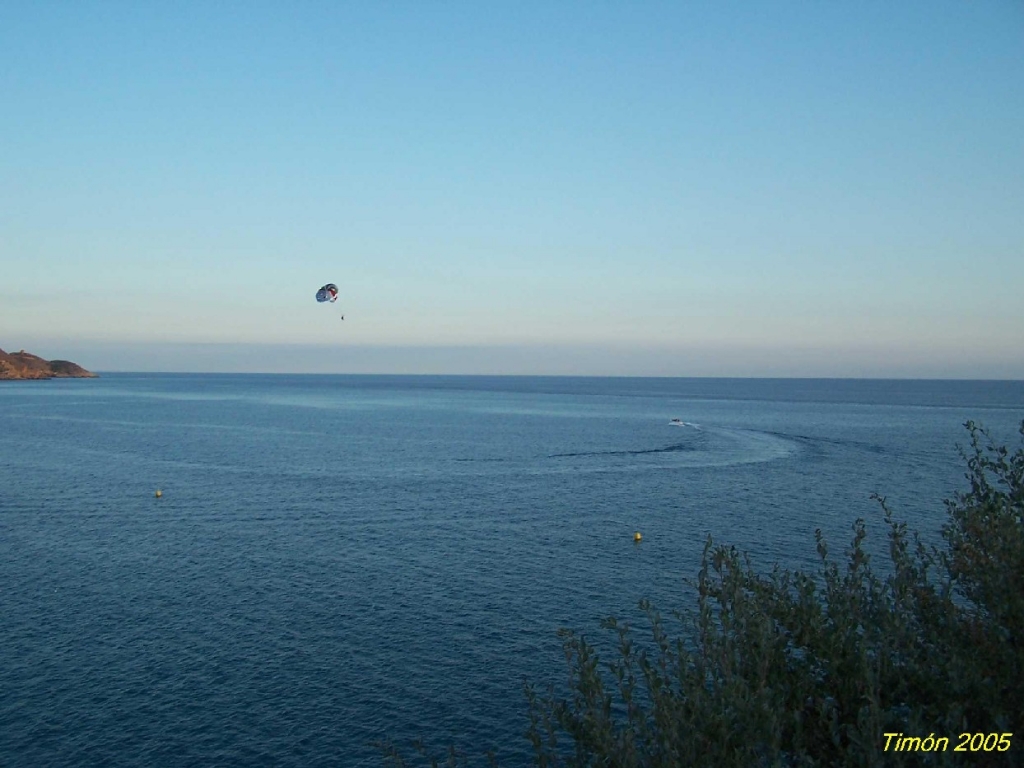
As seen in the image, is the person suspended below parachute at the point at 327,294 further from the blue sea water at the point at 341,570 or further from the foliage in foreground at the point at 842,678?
the foliage in foreground at the point at 842,678

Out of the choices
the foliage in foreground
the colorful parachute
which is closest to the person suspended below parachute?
the colorful parachute

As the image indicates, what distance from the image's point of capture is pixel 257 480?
286ft

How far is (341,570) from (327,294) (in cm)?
3641

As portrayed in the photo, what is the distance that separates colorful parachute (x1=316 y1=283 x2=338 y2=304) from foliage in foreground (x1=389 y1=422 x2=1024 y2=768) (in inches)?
2643

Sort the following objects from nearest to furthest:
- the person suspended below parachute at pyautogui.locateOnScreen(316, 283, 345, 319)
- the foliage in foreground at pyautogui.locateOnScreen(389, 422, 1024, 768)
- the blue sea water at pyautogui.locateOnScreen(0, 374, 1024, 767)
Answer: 1. the foliage in foreground at pyautogui.locateOnScreen(389, 422, 1024, 768)
2. the blue sea water at pyautogui.locateOnScreen(0, 374, 1024, 767)
3. the person suspended below parachute at pyautogui.locateOnScreen(316, 283, 345, 319)

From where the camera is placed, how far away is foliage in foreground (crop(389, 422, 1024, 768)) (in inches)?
524

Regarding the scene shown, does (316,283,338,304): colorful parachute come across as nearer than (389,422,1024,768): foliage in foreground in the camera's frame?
No

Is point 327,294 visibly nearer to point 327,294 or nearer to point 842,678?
point 327,294

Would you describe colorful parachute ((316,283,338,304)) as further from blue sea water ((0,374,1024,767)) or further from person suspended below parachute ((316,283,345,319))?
blue sea water ((0,374,1024,767))

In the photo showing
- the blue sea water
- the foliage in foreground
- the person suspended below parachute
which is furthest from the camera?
the person suspended below parachute

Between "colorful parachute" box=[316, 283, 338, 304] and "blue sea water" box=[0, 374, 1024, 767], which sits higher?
"colorful parachute" box=[316, 283, 338, 304]

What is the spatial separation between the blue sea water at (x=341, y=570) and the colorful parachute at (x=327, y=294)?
65.4ft

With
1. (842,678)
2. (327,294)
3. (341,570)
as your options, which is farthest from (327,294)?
(842,678)

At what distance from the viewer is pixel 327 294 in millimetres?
80312
